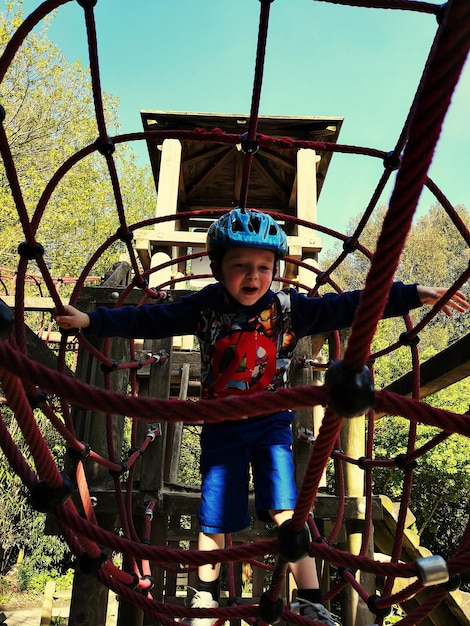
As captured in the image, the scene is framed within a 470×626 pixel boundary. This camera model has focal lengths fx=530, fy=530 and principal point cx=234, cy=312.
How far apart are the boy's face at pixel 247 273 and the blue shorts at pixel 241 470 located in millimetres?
412

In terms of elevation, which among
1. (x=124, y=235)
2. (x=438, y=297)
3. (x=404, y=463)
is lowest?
(x=404, y=463)

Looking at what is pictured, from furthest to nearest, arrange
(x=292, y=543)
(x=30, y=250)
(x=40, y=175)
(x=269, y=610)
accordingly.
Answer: (x=40, y=175), (x=30, y=250), (x=269, y=610), (x=292, y=543)

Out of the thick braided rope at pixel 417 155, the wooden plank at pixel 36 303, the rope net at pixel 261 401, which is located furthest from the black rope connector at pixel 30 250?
the wooden plank at pixel 36 303

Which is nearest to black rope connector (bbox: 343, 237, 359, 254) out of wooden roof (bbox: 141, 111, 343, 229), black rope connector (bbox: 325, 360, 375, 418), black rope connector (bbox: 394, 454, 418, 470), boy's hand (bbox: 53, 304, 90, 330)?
black rope connector (bbox: 394, 454, 418, 470)

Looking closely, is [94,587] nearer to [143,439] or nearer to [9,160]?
[143,439]

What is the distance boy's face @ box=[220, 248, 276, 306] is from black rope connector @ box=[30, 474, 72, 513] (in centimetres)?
94

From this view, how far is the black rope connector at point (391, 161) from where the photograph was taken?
2.05 meters

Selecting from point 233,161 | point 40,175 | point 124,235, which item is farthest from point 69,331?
point 40,175

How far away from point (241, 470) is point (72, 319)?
726 millimetres

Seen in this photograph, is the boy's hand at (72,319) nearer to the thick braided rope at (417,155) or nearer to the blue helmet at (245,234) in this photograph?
the blue helmet at (245,234)

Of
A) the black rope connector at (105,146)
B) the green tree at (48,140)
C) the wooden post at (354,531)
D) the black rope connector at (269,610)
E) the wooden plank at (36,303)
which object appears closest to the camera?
the black rope connector at (269,610)

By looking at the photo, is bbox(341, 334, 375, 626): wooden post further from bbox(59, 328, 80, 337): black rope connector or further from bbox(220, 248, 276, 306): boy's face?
bbox(59, 328, 80, 337): black rope connector

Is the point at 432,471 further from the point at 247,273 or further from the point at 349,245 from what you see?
the point at 247,273

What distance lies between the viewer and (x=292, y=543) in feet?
3.17
